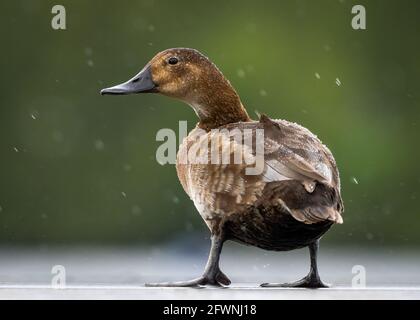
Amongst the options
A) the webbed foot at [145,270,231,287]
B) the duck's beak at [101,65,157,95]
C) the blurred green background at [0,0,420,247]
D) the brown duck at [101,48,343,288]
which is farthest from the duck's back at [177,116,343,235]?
the blurred green background at [0,0,420,247]

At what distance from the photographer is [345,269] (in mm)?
5262

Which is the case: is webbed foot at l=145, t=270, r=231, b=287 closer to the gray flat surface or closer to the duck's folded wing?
the gray flat surface

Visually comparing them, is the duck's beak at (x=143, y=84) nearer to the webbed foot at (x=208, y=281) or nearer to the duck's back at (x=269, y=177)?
the duck's back at (x=269, y=177)

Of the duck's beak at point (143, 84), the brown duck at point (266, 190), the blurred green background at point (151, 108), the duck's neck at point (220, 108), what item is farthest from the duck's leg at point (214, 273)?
the blurred green background at point (151, 108)

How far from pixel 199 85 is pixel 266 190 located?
61 centimetres

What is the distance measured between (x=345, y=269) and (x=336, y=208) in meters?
→ 1.87

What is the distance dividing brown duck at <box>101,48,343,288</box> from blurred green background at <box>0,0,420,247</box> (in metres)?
3.69

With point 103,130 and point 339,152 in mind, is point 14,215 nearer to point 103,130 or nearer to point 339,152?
point 103,130

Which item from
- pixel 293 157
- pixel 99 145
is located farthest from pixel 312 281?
pixel 99 145

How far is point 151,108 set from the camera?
307 inches

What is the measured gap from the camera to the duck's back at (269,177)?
11.1 feet

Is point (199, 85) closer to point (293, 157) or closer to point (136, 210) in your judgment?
point (293, 157)

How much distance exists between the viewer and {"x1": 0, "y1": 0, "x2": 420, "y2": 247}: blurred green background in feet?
25.0
